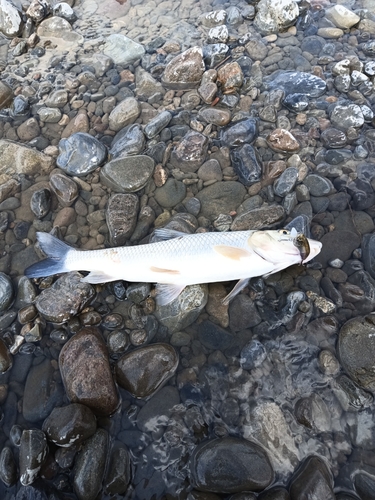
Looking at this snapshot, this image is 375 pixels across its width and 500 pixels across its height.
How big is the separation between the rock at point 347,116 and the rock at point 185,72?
2636 millimetres

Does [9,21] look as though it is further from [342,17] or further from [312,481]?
[312,481]

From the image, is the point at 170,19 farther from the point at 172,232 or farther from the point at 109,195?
the point at 172,232

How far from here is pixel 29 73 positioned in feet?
23.0

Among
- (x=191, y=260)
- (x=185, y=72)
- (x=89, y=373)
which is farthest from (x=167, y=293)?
(x=185, y=72)

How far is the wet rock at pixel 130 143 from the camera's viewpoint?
5645 millimetres

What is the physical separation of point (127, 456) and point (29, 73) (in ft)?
24.3

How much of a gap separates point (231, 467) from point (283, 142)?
468cm

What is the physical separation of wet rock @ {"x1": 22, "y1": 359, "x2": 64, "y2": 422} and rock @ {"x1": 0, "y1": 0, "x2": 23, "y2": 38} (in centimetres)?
765

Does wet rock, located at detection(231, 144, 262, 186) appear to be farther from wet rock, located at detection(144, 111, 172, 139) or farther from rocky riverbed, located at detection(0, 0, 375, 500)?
wet rock, located at detection(144, 111, 172, 139)

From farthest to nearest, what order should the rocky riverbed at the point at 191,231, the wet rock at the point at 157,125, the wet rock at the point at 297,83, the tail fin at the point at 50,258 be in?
1. the wet rock at the point at 297,83
2. the wet rock at the point at 157,125
3. the tail fin at the point at 50,258
4. the rocky riverbed at the point at 191,231

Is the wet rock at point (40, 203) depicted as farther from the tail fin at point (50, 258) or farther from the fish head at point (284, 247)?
the fish head at point (284, 247)

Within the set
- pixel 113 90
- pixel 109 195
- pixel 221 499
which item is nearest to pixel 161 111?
pixel 113 90

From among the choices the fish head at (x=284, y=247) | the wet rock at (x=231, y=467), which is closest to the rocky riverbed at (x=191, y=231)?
the wet rock at (x=231, y=467)

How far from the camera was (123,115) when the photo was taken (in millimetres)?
6047
